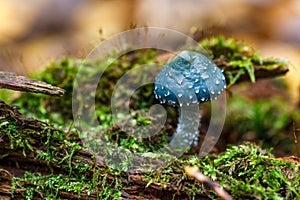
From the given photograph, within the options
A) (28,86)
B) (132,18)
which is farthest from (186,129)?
(132,18)

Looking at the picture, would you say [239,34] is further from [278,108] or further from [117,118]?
[117,118]

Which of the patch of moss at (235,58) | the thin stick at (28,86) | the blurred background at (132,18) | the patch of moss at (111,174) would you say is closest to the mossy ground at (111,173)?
the patch of moss at (111,174)

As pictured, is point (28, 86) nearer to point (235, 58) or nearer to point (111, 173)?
point (111, 173)

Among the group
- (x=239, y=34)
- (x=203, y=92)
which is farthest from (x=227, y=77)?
(x=239, y=34)

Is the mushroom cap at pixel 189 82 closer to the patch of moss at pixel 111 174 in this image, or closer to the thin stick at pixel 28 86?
the patch of moss at pixel 111 174

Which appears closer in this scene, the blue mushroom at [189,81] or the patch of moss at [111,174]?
the patch of moss at [111,174]

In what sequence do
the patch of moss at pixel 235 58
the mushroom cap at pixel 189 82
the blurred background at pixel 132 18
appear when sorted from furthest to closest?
1. the blurred background at pixel 132 18
2. the patch of moss at pixel 235 58
3. the mushroom cap at pixel 189 82

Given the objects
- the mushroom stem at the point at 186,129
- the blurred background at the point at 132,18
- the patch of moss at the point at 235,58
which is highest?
the blurred background at the point at 132,18
